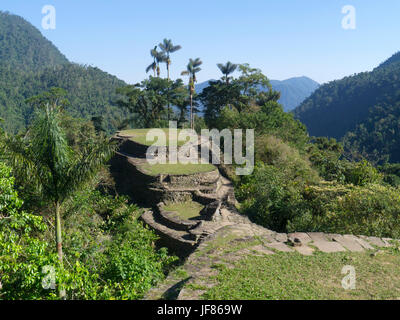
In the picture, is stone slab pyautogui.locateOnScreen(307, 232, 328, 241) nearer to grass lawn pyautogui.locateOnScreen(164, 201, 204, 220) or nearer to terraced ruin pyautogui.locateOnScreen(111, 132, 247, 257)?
terraced ruin pyautogui.locateOnScreen(111, 132, 247, 257)

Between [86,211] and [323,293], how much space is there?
30.9ft

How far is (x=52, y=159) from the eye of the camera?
5.98 m

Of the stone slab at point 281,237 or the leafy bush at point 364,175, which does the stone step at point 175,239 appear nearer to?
the stone slab at point 281,237

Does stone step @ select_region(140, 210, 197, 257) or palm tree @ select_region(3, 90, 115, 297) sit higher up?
palm tree @ select_region(3, 90, 115, 297)

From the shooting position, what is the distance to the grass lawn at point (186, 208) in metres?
12.5

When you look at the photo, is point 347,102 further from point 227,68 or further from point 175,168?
point 175,168

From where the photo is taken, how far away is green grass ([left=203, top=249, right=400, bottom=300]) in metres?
5.07

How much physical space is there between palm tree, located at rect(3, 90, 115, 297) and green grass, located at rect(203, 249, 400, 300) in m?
3.21

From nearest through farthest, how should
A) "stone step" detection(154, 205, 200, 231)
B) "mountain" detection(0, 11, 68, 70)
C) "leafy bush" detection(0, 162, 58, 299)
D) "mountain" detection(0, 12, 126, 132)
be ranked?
"leafy bush" detection(0, 162, 58, 299) → "stone step" detection(154, 205, 200, 231) → "mountain" detection(0, 12, 126, 132) → "mountain" detection(0, 11, 68, 70)

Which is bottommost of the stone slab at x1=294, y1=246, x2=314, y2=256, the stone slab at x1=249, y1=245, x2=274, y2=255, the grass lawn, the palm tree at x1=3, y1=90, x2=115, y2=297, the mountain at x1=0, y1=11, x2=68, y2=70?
the grass lawn

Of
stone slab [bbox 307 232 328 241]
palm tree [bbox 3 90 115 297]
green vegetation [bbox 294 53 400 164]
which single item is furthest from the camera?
green vegetation [bbox 294 53 400 164]

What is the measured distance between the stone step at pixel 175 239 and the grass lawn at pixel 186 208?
3.39 feet

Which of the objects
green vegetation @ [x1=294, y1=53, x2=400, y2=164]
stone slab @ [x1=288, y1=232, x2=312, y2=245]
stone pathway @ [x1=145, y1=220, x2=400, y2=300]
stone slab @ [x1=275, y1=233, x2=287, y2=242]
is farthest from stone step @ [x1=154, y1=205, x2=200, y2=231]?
green vegetation @ [x1=294, y1=53, x2=400, y2=164]
